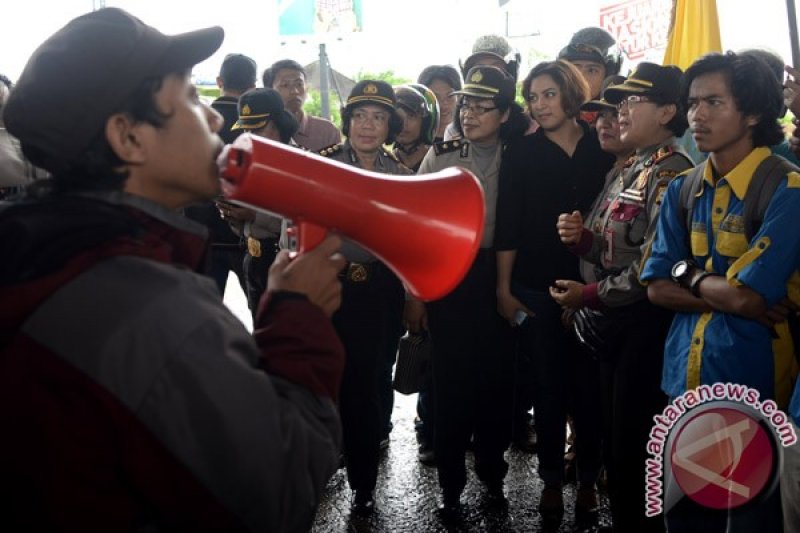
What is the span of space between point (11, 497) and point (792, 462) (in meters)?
2.26

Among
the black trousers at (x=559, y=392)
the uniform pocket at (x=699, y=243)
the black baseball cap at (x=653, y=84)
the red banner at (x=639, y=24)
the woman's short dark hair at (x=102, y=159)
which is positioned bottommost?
the black trousers at (x=559, y=392)

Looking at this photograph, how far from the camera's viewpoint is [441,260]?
1.62 meters

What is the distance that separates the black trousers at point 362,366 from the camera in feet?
11.2

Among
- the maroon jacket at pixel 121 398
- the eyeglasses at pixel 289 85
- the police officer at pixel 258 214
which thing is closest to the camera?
the maroon jacket at pixel 121 398

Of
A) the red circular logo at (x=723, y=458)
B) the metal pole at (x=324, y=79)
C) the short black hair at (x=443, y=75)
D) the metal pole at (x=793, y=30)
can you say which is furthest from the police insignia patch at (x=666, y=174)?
the metal pole at (x=324, y=79)

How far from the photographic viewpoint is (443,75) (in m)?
5.23

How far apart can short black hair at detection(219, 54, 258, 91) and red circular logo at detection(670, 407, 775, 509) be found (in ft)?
12.8

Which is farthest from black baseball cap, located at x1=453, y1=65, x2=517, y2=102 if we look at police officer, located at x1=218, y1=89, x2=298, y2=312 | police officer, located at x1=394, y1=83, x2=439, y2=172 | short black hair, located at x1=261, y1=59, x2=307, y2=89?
short black hair, located at x1=261, y1=59, x2=307, y2=89

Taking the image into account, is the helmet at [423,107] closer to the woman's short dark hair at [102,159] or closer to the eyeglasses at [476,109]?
the eyeglasses at [476,109]

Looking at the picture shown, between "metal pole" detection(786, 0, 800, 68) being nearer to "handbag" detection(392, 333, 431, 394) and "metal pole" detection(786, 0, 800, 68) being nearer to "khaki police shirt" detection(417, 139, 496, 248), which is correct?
"khaki police shirt" detection(417, 139, 496, 248)

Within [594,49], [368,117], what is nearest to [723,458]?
[368,117]

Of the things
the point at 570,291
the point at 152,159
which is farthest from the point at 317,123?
the point at 152,159

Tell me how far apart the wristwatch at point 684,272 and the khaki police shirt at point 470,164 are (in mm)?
1068

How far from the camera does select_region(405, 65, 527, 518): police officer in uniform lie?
3455 mm
